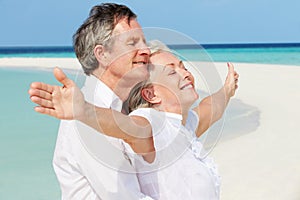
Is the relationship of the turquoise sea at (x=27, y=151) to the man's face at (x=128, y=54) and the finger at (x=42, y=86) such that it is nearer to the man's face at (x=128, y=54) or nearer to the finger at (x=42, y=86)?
the man's face at (x=128, y=54)

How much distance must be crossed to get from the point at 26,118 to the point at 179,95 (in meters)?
7.01

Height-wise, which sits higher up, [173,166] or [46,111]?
[46,111]

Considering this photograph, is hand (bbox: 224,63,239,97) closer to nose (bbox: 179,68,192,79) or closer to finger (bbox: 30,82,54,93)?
nose (bbox: 179,68,192,79)

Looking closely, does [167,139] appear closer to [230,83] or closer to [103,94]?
[103,94]

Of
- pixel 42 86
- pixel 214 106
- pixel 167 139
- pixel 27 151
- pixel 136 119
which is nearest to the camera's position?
pixel 42 86

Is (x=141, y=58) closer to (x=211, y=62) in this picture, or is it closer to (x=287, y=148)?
(x=211, y=62)

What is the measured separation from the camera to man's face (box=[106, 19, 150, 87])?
5.79 ft

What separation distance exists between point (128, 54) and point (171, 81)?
16 cm

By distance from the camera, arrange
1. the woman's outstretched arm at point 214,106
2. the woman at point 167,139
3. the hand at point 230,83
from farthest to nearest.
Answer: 1. the hand at point 230,83
2. the woman's outstretched arm at point 214,106
3. the woman at point 167,139

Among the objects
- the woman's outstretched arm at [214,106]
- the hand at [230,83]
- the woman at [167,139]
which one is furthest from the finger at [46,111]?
the hand at [230,83]

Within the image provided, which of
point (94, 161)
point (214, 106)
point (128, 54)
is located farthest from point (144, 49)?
point (214, 106)

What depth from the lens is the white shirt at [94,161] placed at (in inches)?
67.0

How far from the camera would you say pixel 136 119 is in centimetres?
162

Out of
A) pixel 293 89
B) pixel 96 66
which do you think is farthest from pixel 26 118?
pixel 96 66
